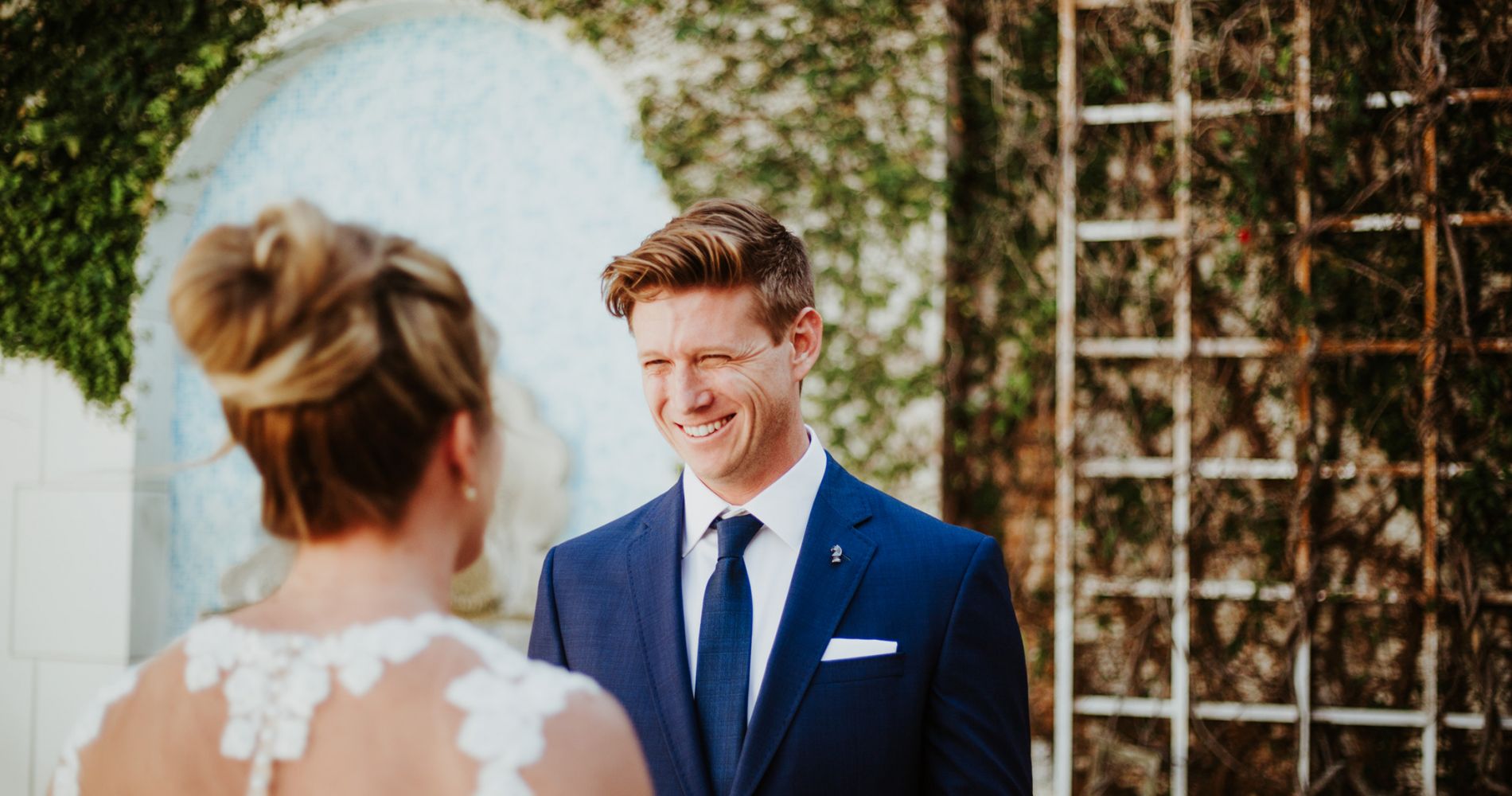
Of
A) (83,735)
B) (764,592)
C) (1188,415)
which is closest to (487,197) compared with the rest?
(1188,415)

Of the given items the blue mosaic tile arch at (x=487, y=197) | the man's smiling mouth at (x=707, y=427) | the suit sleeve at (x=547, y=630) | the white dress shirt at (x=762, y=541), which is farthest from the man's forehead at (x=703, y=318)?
the blue mosaic tile arch at (x=487, y=197)

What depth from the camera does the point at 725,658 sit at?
1.78 metres

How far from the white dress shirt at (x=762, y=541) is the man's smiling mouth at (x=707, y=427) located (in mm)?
81

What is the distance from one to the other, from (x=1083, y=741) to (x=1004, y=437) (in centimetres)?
107

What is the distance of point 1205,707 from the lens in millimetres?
4012

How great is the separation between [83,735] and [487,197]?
387 centimetres

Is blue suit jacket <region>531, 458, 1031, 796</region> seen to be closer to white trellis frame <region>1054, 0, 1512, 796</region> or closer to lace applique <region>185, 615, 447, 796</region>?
lace applique <region>185, 615, 447, 796</region>

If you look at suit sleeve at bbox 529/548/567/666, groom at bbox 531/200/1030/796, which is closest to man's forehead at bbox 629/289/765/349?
groom at bbox 531/200/1030/796

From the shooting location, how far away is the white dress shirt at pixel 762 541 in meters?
1.86

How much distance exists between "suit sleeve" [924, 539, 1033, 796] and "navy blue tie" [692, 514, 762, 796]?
0.28 m

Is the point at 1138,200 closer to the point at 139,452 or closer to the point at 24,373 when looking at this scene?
the point at 139,452

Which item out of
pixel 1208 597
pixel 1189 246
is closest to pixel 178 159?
pixel 1189 246

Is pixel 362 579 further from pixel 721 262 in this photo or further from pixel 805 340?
pixel 805 340

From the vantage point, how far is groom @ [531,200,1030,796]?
5.61 ft
